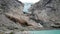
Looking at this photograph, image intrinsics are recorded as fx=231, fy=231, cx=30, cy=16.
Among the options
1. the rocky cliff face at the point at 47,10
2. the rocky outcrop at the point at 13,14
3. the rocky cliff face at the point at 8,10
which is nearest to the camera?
the rocky cliff face at the point at 8,10

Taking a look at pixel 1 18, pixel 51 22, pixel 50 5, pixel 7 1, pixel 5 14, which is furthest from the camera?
pixel 50 5

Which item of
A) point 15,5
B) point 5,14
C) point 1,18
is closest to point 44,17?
point 15,5

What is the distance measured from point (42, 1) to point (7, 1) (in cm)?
4842

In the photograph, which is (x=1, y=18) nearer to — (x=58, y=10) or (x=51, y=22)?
(x=51, y=22)

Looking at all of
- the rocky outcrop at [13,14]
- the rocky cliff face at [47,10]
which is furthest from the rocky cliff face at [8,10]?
the rocky cliff face at [47,10]

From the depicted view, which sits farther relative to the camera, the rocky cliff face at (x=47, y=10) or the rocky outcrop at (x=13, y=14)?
the rocky cliff face at (x=47, y=10)

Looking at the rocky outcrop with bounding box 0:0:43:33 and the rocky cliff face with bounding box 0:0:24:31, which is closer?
the rocky cliff face with bounding box 0:0:24:31

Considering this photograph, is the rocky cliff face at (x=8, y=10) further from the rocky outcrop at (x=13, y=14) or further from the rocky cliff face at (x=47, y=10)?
the rocky cliff face at (x=47, y=10)

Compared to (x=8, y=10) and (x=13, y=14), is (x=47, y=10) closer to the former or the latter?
(x=13, y=14)

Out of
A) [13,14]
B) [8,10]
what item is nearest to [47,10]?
[13,14]

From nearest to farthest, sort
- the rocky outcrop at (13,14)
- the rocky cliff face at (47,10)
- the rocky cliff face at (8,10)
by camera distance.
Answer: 1. the rocky cliff face at (8,10)
2. the rocky outcrop at (13,14)
3. the rocky cliff face at (47,10)

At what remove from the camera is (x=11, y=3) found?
104750 millimetres

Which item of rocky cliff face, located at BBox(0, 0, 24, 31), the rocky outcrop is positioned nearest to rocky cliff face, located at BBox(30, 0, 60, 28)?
rocky cliff face, located at BBox(0, 0, 24, 31)

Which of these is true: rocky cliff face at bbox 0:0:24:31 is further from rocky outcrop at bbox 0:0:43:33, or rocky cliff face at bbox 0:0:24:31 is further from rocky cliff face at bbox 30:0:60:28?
rocky cliff face at bbox 30:0:60:28
